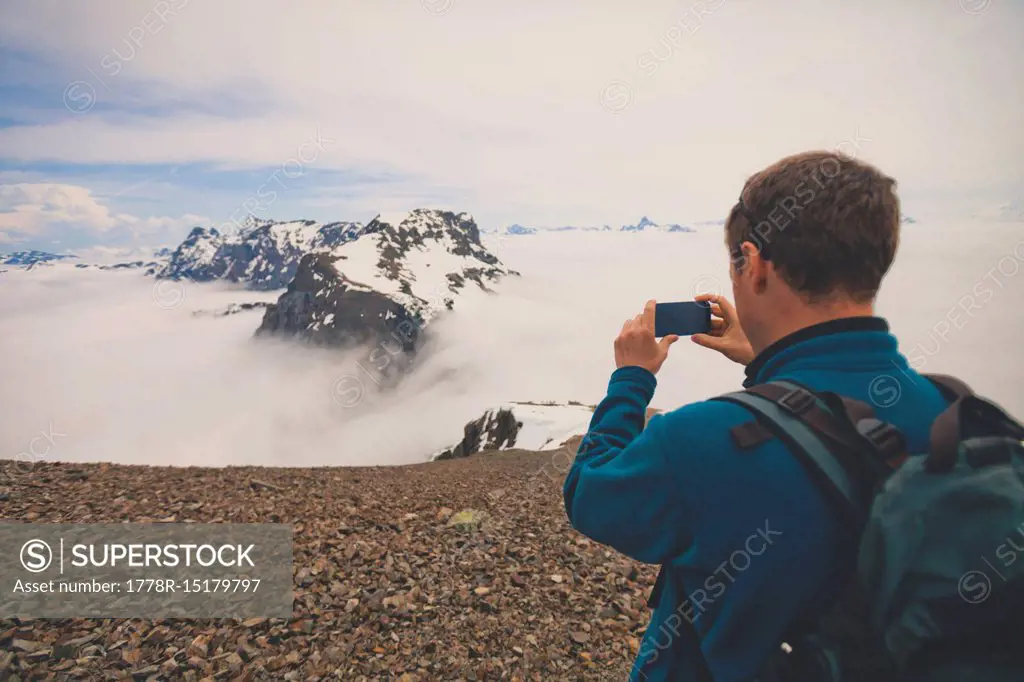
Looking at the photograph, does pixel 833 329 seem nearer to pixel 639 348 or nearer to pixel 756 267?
pixel 756 267

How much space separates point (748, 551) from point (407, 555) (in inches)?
308

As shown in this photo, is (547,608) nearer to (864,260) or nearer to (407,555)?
(407,555)

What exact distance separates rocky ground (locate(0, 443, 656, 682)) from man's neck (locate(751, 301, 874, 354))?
6.01 m

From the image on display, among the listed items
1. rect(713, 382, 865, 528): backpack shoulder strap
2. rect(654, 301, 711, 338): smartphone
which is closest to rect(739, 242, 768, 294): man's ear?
rect(713, 382, 865, 528): backpack shoulder strap

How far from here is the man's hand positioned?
2.69m

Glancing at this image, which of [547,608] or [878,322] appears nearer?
[878,322]

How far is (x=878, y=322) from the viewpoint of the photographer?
2107mm

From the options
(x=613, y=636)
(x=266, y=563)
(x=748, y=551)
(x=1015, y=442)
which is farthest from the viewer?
(x=266, y=563)

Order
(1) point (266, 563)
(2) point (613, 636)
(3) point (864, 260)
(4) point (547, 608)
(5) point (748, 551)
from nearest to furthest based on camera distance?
1. (5) point (748, 551)
2. (3) point (864, 260)
3. (2) point (613, 636)
4. (4) point (547, 608)
5. (1) point (266, 563)

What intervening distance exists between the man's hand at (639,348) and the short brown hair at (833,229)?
0.70 meters

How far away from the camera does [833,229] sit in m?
2.05

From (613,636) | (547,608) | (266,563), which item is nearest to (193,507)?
(266,563)

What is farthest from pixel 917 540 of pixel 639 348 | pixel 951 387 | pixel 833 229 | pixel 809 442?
pixel 639 348

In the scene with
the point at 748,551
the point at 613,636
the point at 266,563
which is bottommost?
the point at 613,636
